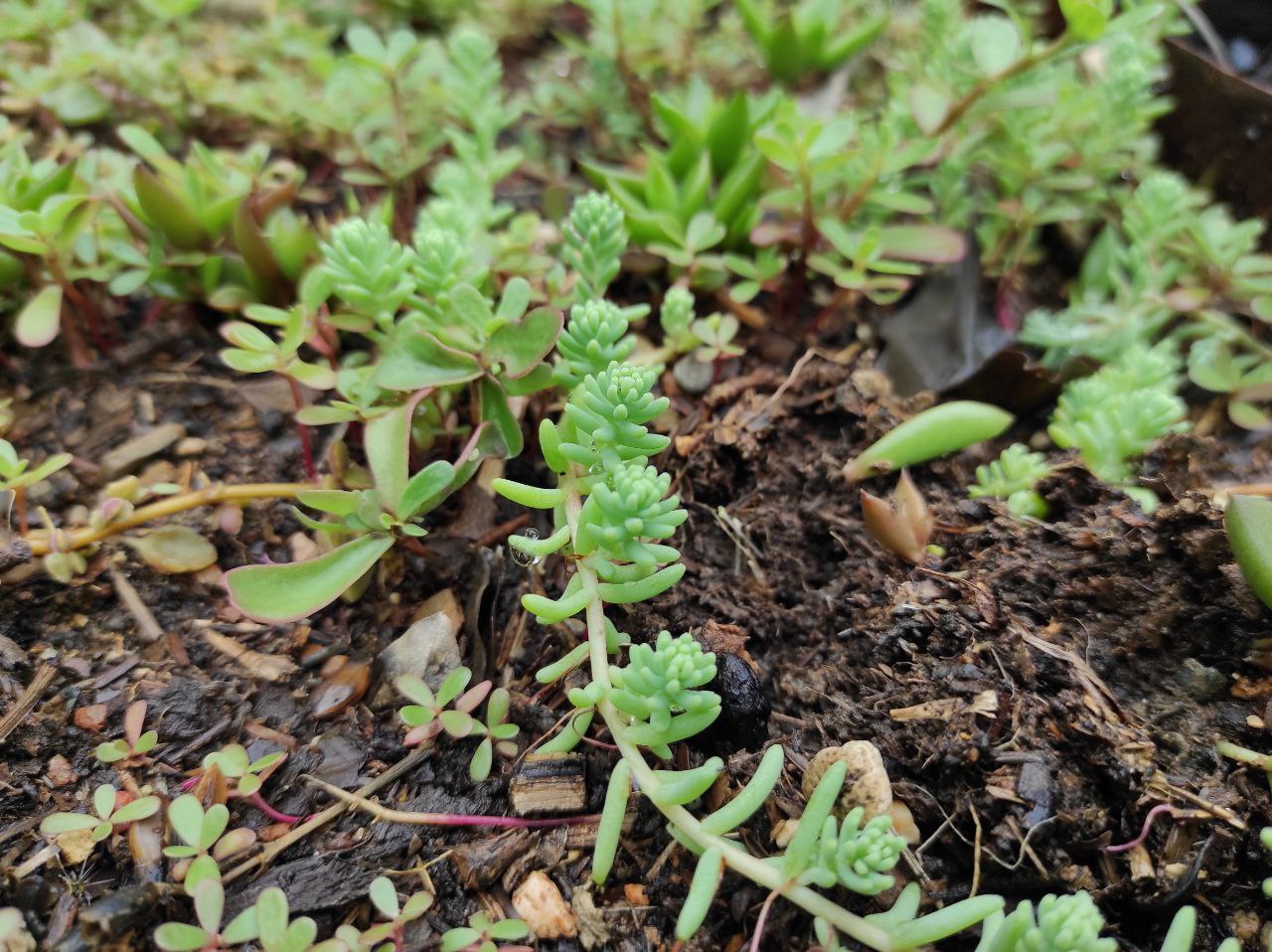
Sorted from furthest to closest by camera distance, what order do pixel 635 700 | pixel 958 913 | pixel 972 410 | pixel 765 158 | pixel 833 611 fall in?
1. pixel 765 158
2. pixel 972 410
3. pixel 833 611
4. pixel 635 700
5. pixel 958 913

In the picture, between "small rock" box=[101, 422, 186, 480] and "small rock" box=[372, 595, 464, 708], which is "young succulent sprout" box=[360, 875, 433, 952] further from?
A: "small rock" box=[101, 422, 186, 480]

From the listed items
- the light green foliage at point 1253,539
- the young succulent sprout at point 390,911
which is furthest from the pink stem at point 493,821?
the light green foliage at point 1253,539

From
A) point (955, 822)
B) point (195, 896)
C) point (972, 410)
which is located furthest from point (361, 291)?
point (955, 822)

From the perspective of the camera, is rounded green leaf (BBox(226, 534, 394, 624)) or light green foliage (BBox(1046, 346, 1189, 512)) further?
light green foliage (BBox(1046, 346, 1189, 512))

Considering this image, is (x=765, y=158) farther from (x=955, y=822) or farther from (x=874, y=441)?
(x=955, y=822)

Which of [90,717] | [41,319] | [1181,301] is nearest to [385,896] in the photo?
[90,717]

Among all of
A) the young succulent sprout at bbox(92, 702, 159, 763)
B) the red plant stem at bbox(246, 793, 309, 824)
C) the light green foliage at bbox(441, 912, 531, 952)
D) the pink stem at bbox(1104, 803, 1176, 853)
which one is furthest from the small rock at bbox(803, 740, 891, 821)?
the young succulent sprout at bbox(92, 702, 159, 763)
